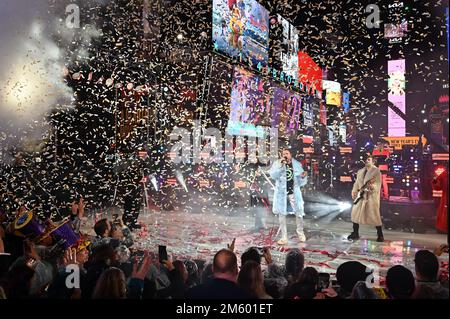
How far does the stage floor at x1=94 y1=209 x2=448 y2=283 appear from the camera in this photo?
186 inches

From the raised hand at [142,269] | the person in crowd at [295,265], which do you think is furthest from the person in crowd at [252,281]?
the raised hand at [142,269]

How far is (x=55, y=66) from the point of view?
792 centimetres

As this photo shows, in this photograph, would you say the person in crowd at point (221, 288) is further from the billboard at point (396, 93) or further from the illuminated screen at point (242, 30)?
the billboard at point (396, 93)

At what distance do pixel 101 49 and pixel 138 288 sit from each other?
715 cm

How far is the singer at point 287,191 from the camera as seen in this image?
5711 millimetres

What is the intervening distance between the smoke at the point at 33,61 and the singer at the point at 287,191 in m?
5.00

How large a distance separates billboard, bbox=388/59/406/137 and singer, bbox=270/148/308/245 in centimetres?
1639

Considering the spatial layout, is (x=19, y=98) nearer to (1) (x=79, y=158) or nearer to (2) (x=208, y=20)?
(1) (x=79, y=158)

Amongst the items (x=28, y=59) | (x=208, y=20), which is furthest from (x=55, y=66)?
(x=208, y=20)

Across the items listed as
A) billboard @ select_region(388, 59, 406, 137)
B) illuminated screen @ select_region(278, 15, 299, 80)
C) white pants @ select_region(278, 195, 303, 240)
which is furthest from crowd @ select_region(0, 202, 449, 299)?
billboard @ select_region(388, 59, 406, 137)

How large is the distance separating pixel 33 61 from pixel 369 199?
646cm

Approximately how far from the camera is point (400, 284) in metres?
2.45

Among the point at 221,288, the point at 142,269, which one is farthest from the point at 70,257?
the point at 221,288

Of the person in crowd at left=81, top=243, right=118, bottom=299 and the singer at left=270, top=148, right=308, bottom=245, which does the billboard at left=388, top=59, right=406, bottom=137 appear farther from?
the person in crowd at left=81, top=243, right=118, bottom=299
